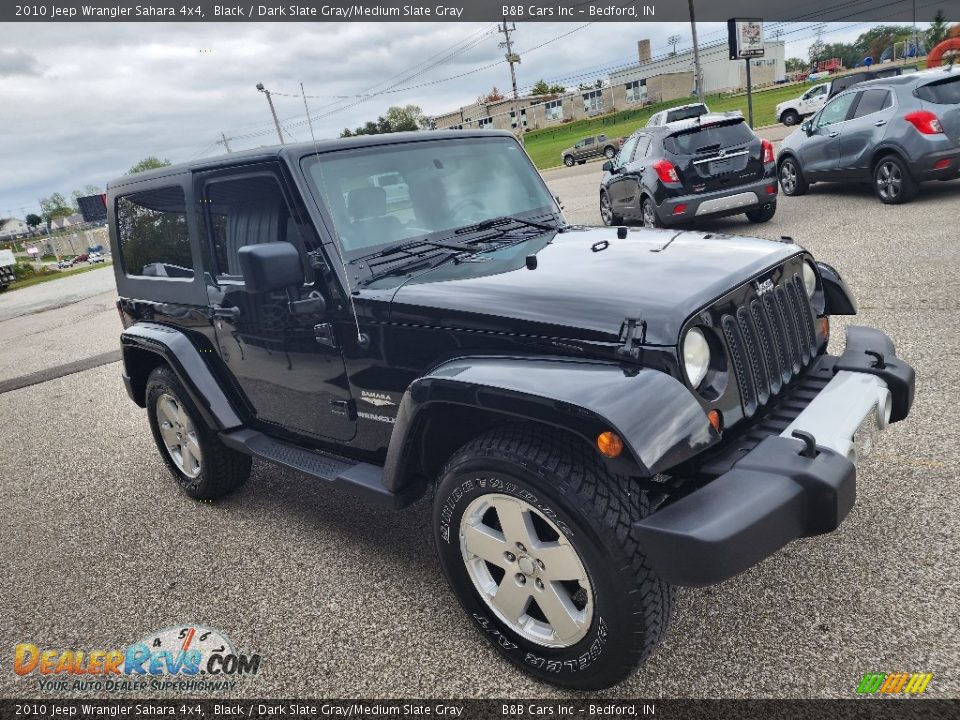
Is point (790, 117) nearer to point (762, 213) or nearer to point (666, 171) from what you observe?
point (762, 213)

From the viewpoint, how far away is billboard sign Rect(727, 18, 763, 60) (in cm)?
2406

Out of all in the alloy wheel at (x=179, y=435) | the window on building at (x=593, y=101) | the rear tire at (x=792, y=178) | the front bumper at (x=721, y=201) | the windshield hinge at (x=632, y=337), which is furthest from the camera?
the window on building at (x=593, y=101)

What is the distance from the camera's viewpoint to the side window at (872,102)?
10.2 m

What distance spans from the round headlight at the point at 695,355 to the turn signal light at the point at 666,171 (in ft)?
27.4

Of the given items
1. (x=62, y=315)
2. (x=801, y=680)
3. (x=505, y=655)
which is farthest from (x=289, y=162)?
(x=62, y=315)

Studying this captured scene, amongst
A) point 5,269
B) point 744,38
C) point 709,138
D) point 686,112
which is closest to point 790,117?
point 744,38

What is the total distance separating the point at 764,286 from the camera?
271cm

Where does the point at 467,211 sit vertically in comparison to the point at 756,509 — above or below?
above

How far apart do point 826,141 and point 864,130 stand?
2.95ft

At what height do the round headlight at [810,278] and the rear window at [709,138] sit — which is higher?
the rear window at [709,138]

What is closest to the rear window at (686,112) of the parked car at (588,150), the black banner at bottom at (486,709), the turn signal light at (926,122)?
the turn signal light at (926,122)

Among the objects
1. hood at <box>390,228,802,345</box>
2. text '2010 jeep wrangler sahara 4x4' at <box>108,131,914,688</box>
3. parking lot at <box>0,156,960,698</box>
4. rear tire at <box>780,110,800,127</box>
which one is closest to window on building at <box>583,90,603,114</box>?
rear tire at <box>780,110,800,127</box>

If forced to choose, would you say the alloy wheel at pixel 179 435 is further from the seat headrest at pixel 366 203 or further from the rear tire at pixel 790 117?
the rear tire at pixel 790 117

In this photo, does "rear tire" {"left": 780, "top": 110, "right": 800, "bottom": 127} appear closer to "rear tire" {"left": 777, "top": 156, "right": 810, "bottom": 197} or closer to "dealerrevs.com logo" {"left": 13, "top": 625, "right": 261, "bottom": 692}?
"rear tire" {"left": 777, "top": 156, "right": 810, "bottom": 197}
